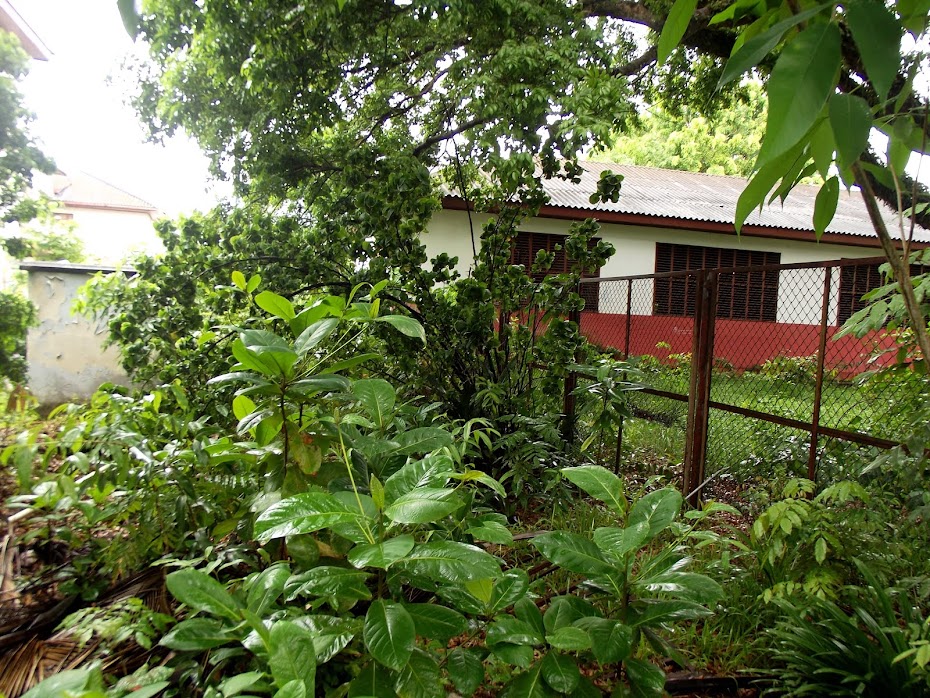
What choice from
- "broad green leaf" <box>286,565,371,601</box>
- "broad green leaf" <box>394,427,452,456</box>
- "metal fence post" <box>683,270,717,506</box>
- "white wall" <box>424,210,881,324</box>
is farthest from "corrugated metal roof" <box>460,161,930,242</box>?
"broad green leaf" <box>286,565,371,601</box>

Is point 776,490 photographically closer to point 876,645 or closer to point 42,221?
point 876,645

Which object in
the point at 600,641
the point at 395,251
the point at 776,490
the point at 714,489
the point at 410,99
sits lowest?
the point at 714,489

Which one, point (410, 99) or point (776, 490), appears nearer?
point (776, 490)

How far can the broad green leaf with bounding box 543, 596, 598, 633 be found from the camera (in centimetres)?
124

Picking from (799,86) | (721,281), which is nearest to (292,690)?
(799,86)

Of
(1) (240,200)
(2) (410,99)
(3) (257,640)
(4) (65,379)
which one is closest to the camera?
(3) (257,640)

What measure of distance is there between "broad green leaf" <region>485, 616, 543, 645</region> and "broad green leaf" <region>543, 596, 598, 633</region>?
0.18 ft

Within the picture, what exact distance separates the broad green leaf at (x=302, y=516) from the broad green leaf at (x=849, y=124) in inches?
37.0

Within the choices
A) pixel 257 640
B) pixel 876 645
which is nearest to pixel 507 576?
pixel 257 640

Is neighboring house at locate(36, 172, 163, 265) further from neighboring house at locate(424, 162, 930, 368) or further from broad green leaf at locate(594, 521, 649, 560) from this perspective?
broad green leaf at locate(594, 521, 649, 560)

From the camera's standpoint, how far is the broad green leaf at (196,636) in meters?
1.08

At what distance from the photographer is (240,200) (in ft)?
17.0

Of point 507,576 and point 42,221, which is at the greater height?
point 42,221

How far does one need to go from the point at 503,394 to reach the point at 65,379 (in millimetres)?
6366
